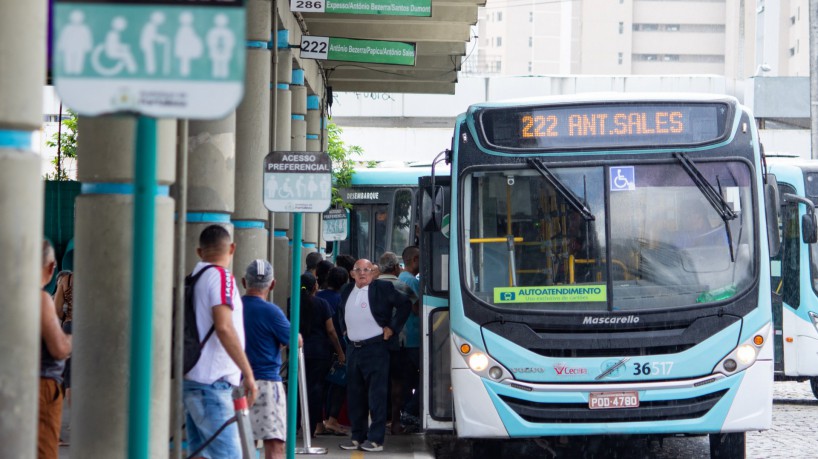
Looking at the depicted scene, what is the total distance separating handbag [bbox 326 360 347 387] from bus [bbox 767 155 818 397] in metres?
7.22

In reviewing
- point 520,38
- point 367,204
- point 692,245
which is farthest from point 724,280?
point 520,38

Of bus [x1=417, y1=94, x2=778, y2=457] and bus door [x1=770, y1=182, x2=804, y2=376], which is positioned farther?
bus door [x1=770, y1=182, x2=804, y2=376]

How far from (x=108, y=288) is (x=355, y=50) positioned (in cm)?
949

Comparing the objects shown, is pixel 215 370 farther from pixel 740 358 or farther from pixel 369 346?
pixel 740 358

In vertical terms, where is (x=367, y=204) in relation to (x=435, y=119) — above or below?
below

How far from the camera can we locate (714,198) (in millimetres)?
10414

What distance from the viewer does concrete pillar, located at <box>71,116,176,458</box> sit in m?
6.93

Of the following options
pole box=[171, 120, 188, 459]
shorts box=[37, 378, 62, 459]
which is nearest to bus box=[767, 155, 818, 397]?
pole box=[171, 120, 188, 459]

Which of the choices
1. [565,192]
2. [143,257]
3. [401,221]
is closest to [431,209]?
[565,192]

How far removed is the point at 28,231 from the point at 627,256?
6218mm

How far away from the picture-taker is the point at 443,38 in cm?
1941

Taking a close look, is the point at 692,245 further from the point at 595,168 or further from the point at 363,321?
the point at 363,321

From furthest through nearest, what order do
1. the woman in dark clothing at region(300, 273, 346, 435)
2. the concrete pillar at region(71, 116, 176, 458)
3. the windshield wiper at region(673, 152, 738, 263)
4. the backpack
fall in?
1. the woman in dark clothing at region(300, 273, 346, 435)
2. the windshield wiper at region(673, 152, 738, 263)
3. the backpack
4. the concrete pillar at region(71, 116, 176, 458)

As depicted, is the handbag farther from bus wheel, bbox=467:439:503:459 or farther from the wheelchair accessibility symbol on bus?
the wheelchair accessibility symbol on bus
